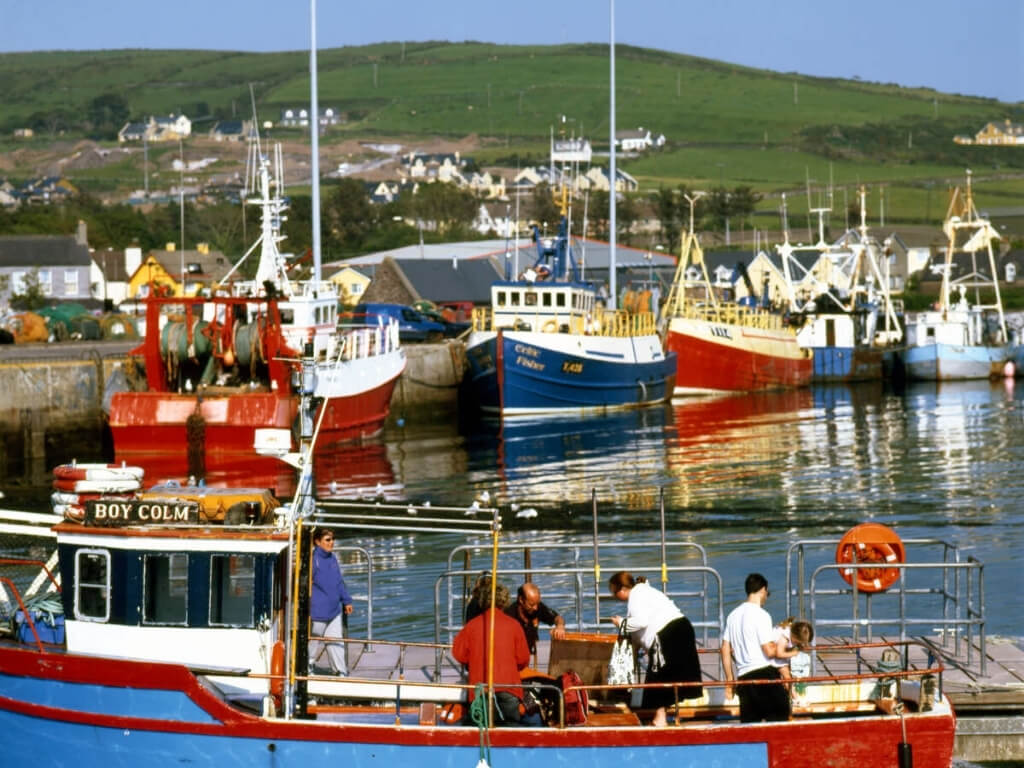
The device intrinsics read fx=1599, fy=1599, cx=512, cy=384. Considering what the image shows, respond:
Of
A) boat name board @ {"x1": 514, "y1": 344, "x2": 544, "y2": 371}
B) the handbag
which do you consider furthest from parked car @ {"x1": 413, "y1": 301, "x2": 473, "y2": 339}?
the handbag

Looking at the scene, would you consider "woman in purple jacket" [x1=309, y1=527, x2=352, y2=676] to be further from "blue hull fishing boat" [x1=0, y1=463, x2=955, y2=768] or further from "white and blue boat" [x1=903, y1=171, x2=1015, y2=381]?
"white and blue boat" [x1=903, y1=171, x2=1015, y2=381]

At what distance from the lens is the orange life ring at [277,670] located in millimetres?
13578

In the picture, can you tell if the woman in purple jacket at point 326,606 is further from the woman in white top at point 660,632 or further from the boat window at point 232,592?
the woman in white top at point 660,632

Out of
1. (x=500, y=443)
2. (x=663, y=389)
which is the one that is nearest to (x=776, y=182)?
(x=663, y=389)

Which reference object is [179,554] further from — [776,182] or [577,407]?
[776,182]

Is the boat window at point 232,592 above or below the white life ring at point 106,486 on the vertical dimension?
below

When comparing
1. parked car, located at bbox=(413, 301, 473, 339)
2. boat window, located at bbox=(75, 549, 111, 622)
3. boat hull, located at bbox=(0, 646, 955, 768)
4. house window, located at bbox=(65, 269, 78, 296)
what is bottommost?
boat hull, located at bbox=(0, 646, 955, 768)

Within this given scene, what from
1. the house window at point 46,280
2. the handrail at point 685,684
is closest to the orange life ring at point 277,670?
the handrail at point 685,684

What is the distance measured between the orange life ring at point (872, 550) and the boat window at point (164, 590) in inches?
252

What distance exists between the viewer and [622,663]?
13.5 m

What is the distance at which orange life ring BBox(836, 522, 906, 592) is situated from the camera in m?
15.8

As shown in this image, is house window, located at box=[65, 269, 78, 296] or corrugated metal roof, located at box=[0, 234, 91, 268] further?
house window, located at box=[65, 269, 78, 296]

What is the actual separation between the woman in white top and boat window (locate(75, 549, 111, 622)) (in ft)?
Result: 14.1

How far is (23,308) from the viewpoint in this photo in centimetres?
7138
